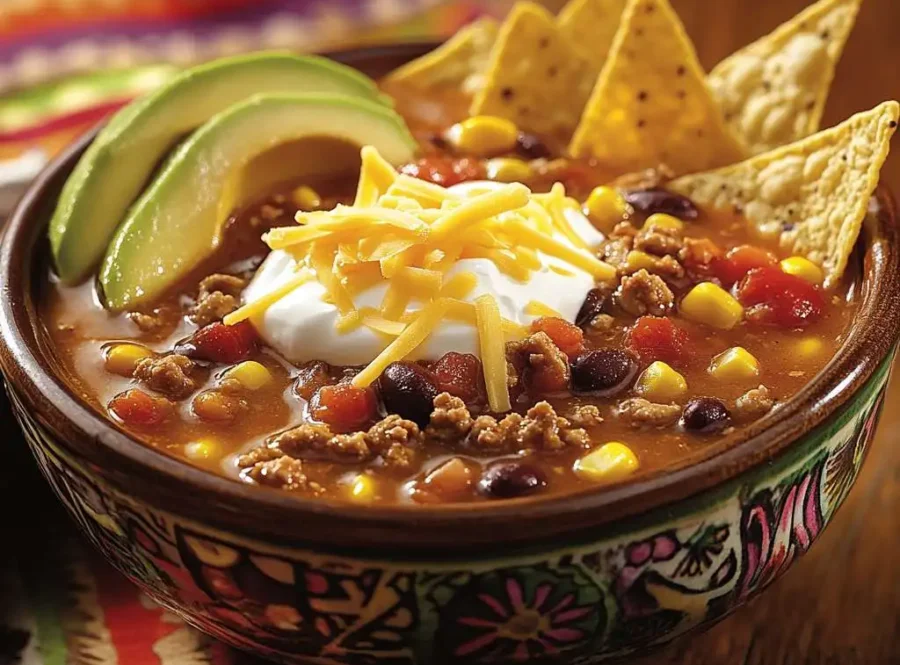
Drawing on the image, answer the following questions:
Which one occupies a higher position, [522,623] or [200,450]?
[200,450]

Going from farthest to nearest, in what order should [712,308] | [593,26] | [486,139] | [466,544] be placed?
[593,26]
[486,139]
[712,308]
[466,544]

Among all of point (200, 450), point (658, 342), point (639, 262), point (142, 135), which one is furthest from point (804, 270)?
point (142, 135)

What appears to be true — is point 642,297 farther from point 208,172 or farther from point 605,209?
point 208,172

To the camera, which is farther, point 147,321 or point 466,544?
point 147,321

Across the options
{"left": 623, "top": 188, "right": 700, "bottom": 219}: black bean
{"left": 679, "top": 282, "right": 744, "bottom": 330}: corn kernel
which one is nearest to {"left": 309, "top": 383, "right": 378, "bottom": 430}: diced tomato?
{"left": 679, "top": 282, "right": 744, "bottom": 330}: corn kernel

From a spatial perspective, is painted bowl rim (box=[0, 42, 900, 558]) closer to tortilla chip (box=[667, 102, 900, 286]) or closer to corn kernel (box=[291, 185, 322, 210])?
tortilla chip (box=[667, 102, 900, 286])
